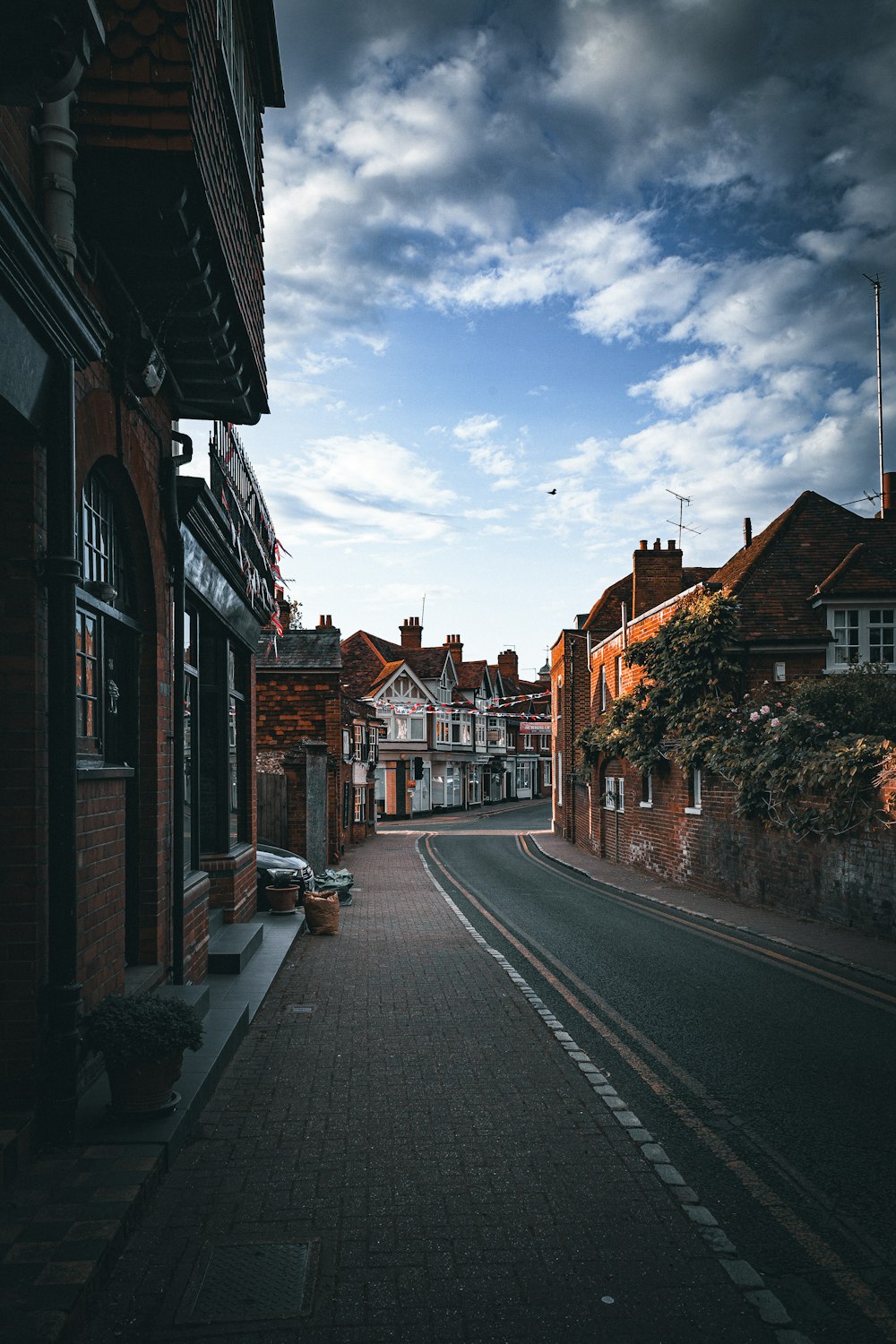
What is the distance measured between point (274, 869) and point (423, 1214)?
10.3 metres

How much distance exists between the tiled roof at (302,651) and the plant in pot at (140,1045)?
17511 millimetres

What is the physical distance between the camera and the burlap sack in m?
13.2

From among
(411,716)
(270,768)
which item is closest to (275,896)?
(270,768)

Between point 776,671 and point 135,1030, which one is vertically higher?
point 776,671

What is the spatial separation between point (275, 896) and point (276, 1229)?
31.6 ft

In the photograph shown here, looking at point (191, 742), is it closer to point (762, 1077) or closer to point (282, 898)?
point (282, 898)

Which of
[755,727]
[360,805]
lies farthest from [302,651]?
[360,805]

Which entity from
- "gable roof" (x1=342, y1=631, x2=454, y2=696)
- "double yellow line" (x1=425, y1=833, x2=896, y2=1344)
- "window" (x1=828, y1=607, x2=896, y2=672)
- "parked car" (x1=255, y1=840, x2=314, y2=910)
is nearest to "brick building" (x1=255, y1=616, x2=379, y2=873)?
"parked car" (x1=255, y1=840, x2=314, y2=910)

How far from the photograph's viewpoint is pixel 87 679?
6012 mm

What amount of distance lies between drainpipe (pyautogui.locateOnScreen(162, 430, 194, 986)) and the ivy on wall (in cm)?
880

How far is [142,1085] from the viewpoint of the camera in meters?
4.91

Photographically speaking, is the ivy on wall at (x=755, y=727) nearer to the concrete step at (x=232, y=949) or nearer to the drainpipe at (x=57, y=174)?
the concrete step at (x=232, y=949)

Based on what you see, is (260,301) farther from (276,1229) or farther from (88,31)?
(276,1229)

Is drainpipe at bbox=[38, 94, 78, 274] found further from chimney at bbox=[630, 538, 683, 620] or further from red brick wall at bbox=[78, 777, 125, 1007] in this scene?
chimney at bbox=[630, 538, 683, 620]
